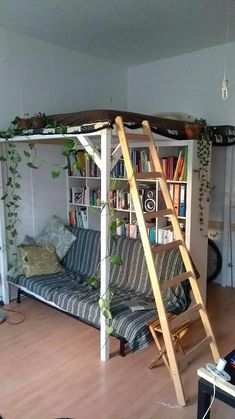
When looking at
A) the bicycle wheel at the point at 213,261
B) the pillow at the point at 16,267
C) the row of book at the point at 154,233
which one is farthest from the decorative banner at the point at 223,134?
the pillow at the point at 16,267

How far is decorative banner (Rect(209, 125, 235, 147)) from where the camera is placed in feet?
12.1

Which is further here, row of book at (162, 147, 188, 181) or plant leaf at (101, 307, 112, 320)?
row of book at (162, 147, 188, 181)

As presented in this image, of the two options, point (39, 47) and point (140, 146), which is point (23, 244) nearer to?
point (140, 146)

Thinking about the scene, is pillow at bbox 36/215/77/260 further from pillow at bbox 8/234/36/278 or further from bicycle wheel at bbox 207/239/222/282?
bicycle wheel at bbox 207/239/222/282

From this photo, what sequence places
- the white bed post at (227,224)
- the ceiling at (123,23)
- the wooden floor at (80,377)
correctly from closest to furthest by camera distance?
the wooden floor at (80,377) → the ceiling at (123,23) → the white bed post at (227,224)

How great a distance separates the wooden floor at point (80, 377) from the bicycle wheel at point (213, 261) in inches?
41.4

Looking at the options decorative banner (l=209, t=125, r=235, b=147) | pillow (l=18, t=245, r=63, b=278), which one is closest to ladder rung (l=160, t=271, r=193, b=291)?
pillow (l=18, t=245, r=63, b=278)

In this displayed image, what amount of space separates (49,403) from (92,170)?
248cm

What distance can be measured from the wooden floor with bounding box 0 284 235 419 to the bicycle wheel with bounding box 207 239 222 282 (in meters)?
1.05

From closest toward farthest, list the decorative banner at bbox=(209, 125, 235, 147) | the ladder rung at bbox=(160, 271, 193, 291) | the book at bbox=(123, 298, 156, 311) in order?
the ladder rung at bbox=(160, 271, 193, 291)
the book at bbox=(123, 298, 156, 311)
the decorative banner at bbox=(209, 125, 235, 147)

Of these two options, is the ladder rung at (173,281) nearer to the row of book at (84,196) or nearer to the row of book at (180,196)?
the row of book at (180,196)

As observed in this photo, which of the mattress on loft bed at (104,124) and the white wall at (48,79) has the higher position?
the white wall at (48,79)

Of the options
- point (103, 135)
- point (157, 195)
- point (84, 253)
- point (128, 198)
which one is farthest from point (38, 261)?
point (103, 135)

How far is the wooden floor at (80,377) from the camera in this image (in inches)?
79.4
